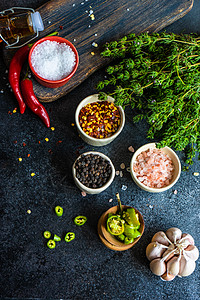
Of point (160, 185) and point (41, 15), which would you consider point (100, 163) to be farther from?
point (41, 15)

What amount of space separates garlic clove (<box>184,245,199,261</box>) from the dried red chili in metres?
1.00

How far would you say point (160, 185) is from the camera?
2566 millimetres

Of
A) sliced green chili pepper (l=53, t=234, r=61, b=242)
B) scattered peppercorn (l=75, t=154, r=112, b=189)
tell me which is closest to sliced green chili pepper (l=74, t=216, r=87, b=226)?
sliced green chili pepper (l=53, t=234, r=61, b=242)

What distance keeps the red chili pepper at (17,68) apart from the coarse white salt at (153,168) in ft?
3.39

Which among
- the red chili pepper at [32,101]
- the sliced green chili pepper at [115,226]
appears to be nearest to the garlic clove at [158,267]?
the sliced green chili pepper at [115,226]

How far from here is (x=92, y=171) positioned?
8.09ft

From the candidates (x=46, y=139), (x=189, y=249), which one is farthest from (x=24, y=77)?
(x=189, y=249)

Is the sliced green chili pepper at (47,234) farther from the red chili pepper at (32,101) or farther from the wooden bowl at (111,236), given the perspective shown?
the red chili pepper at (32,101)

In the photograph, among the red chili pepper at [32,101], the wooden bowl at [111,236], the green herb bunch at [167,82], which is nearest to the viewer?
the green herb bunch at [167,82]

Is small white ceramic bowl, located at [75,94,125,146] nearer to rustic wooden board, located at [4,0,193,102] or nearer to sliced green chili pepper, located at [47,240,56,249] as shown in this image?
rustic wooden board, located at [4,0,193,102]

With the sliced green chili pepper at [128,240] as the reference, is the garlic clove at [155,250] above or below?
below

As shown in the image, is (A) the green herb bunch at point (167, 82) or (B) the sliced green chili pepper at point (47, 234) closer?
(A) the green herb bunch at point (167, 82)

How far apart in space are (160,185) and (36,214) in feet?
3.12

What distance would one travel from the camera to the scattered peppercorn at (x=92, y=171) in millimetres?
2459
